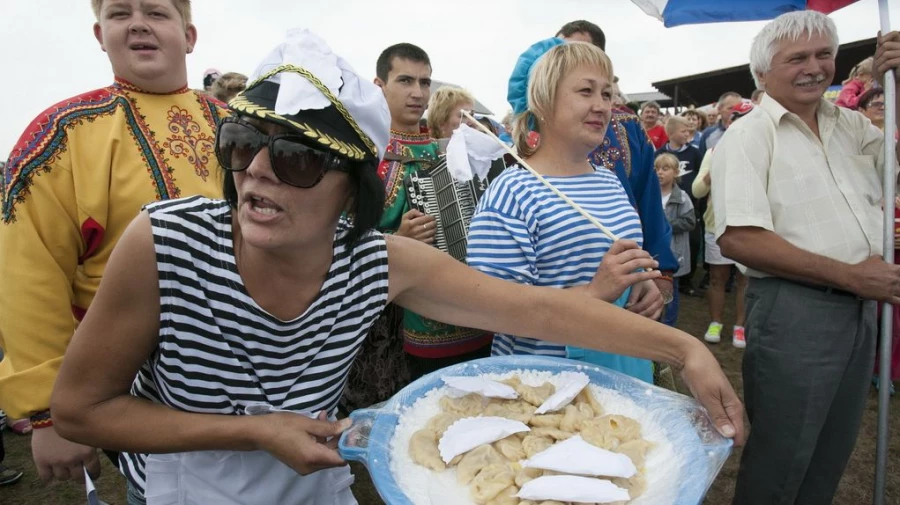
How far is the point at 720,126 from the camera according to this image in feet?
23.4

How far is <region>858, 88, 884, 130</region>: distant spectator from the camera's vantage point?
13.6 feet

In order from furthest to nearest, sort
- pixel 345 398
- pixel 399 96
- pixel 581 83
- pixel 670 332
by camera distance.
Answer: pixel 399 96, pixel 345 398, pixel 581 83, pixel 670 332

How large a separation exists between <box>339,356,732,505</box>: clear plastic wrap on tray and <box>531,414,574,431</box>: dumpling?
0.60 feet

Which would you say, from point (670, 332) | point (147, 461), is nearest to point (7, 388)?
point (147, 461)

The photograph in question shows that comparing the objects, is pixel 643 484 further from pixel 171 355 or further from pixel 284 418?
pixel 171 355

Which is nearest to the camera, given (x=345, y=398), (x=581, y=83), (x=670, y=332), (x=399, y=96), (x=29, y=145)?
(x=670, y=332)

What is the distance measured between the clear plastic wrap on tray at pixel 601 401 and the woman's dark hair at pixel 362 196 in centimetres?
44

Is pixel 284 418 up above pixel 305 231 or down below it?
below

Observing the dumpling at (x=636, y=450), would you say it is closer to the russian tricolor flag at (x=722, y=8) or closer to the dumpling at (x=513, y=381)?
the dumpling at (x=513, y=381)

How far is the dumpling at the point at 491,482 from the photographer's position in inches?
39.7

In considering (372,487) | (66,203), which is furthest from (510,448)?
(372,487)

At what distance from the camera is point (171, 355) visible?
114 centimetres

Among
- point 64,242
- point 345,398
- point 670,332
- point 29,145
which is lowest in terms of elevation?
point 345,398

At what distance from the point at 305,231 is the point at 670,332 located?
94 cm
